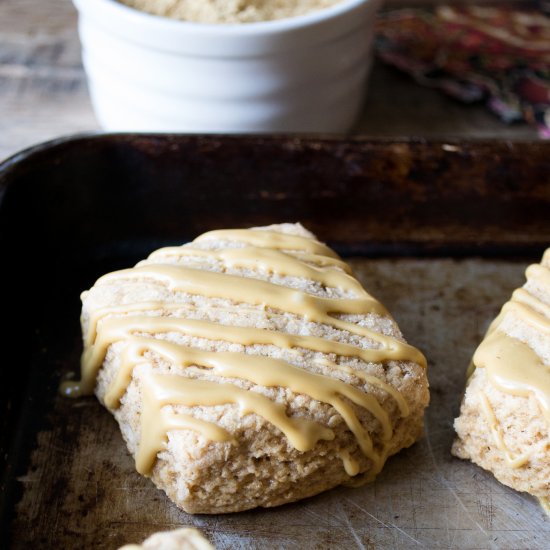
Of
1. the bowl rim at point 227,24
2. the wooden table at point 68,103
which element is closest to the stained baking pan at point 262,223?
the bowl rim at point 227,24

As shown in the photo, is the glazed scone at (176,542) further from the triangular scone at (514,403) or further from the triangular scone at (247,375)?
the triangular scone at (514,403)

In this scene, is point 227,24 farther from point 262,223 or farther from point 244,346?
point 244,346

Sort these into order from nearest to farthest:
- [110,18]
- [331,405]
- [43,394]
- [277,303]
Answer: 1. [331,405]
2. [277,303]
3. [43,394]
4. [110,18]

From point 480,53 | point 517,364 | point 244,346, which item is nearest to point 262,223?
point 244,346

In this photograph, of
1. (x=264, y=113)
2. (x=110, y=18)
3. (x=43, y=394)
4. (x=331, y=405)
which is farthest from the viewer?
(x=264, y=113)

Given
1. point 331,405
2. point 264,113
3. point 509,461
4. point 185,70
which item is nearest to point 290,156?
point 264,113

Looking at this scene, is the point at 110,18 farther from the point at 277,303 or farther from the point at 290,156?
the point at 277,303
